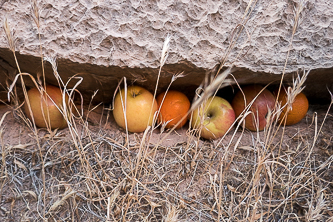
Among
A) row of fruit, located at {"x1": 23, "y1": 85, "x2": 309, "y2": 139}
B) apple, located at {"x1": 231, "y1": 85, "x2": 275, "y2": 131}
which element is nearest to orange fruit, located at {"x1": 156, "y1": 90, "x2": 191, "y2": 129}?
row of fruit, located at {"x1": 23, "y1": 85, "x2": 309, "y2": 139}

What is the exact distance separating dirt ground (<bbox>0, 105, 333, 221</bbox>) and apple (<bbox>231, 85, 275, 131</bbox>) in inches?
5.1

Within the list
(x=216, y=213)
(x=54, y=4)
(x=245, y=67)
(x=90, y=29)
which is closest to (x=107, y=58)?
(x=90, y=29)

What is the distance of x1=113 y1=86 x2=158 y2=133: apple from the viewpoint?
4.74ft

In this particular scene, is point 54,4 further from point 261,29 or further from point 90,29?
point 261,29

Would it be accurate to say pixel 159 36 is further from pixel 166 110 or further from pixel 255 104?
pixel 255 104

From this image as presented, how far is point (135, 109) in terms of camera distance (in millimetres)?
1440

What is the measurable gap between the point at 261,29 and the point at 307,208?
0.87m

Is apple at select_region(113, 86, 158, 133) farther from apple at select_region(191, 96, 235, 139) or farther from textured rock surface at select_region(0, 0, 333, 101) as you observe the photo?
apple at select_region(191, 96, 235, 139)

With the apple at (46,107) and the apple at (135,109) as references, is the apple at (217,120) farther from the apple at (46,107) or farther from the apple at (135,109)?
the apple at (46,107)

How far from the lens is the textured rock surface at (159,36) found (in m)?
1.25

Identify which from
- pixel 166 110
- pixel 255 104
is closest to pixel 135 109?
pixel 166 110

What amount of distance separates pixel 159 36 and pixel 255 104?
0.68 meters

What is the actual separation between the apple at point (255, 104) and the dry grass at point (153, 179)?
14 cm

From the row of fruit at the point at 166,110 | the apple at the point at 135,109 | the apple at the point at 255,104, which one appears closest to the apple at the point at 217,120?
the row of fruit at the point at 166,110
